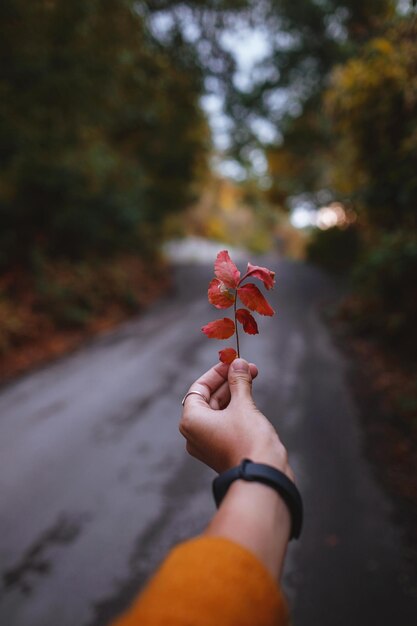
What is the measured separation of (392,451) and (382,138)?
12.7ft

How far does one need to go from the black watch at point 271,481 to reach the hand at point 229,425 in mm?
38

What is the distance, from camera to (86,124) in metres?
8.86

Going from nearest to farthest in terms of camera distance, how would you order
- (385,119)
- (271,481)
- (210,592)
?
(210,592) → (271,481) → (385,119)

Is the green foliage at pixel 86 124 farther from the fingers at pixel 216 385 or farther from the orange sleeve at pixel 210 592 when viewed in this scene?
the orange sleeve at pixel 210 592

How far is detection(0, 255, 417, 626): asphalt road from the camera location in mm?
2684

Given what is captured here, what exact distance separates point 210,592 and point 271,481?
316 mm

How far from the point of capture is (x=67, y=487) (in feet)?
12.7

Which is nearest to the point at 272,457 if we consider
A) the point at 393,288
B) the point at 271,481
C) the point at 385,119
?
the point at 271,481

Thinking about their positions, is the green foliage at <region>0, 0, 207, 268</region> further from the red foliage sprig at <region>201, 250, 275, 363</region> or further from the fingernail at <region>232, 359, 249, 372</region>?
the fingernail at <region>232, 359, 249, 372</region>

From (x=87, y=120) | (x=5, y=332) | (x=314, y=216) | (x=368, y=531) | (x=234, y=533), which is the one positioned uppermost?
(x=314, y=216)

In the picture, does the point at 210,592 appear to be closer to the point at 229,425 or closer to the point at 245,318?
the point at 229,425

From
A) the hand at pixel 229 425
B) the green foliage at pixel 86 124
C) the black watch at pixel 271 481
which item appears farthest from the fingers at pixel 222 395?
the green foliage at pixel 86 124

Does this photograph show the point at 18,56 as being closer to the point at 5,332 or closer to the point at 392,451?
the point at 5,332

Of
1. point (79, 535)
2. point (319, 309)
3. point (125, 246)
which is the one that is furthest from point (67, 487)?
point (125, 246)
